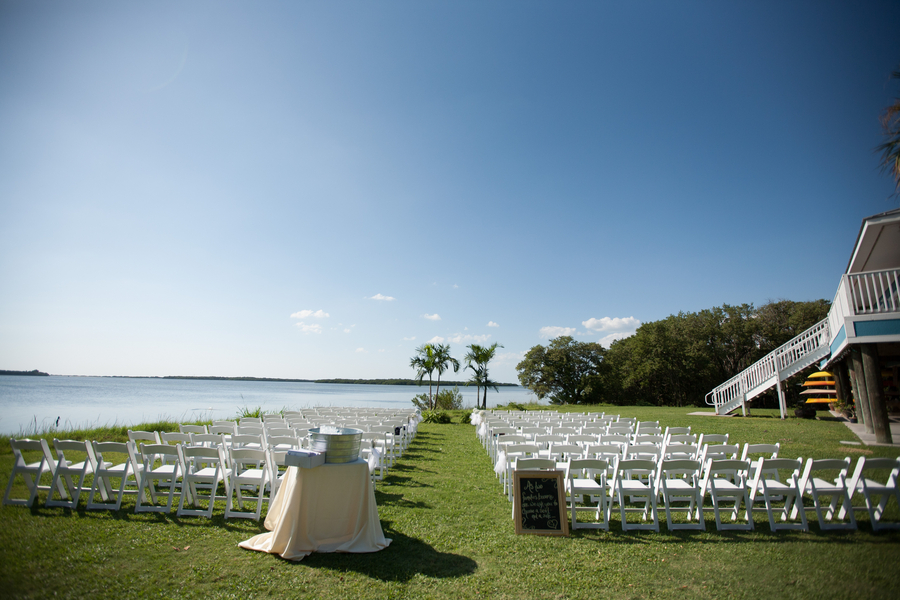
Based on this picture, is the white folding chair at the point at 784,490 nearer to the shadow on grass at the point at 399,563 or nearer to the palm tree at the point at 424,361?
the shadow on grass at the point at 399,563

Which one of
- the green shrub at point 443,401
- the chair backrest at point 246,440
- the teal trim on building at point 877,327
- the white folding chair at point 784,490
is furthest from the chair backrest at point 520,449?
the green shrub at point 443,401

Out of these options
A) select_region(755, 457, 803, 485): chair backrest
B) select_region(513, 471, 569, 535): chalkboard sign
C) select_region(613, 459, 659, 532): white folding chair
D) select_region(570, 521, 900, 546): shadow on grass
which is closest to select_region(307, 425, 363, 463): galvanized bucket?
select_region(513, 471, 569, 535): chalkboard sign

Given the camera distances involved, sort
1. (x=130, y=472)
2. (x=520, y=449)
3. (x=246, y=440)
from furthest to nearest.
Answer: (x=246, y=440) < (x=520, y=449) < (x=130, y=472)

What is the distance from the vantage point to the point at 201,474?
5.31 m

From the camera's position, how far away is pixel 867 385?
7.18 meters

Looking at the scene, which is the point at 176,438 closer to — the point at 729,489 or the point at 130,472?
the point at 130,472

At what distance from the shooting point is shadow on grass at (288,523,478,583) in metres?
3.55

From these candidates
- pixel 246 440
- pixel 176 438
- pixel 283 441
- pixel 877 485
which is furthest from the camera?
pixel 283 441

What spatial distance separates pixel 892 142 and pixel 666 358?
32.2m

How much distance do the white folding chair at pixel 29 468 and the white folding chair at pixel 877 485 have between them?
852cm

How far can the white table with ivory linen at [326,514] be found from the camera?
396 cm

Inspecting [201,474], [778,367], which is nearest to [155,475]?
[201,474]

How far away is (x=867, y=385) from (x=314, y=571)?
31.1 feet

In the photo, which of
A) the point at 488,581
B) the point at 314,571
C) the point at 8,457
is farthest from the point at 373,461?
the point at 8,457
